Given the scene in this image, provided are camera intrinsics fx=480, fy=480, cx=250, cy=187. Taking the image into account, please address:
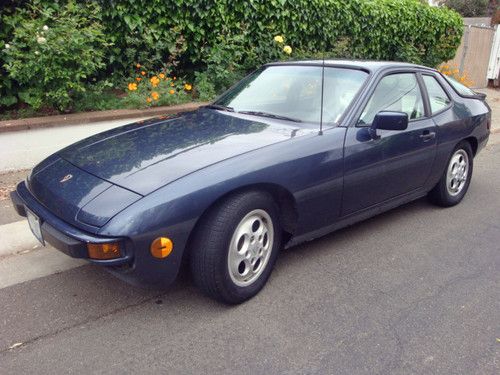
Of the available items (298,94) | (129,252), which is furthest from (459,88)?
(129,252)

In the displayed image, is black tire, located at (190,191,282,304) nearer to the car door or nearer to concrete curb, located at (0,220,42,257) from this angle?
the car door

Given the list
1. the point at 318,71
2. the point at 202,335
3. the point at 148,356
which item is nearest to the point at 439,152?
the point at 318,71

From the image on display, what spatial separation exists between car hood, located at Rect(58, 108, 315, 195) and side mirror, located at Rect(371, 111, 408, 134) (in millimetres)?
543

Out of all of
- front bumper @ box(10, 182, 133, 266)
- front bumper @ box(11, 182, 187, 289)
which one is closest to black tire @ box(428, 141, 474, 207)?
front bumper @ box(11, 182, 187, 289)

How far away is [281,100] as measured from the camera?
388 centimetres

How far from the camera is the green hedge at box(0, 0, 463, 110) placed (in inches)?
234

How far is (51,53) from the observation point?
533 cm

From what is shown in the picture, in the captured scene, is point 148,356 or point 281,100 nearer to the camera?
point 148,356

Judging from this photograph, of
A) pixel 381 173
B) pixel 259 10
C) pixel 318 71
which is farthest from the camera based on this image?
pixel 259 10

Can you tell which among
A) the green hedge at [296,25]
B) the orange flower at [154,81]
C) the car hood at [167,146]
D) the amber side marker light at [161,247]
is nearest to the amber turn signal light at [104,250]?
the amber side marker light at [161,247]

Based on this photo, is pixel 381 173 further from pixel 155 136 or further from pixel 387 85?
pixel 155 136

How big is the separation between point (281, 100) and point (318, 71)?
42 cm

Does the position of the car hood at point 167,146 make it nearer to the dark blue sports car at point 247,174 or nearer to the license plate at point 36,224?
the dark blue sports car at point 247,174

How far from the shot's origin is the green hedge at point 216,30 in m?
5.95
